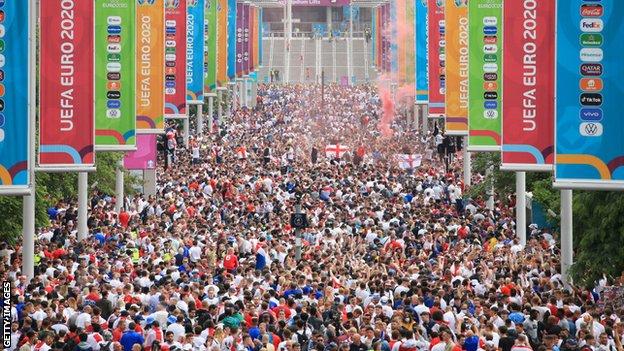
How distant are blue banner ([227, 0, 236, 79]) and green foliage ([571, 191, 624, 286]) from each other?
49.7 metres

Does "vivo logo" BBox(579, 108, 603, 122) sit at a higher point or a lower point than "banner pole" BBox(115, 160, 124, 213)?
higher

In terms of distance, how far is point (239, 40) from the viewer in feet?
269

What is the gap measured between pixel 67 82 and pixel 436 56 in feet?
53.7

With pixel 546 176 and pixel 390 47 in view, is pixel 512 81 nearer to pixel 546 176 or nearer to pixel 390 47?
pixel 546 176

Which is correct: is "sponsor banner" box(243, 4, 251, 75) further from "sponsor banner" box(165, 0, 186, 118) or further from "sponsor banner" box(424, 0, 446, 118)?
"sponsor banner" box(424, 0, 446, 118)

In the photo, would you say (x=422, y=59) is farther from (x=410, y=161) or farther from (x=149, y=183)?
(x=149, y=183)

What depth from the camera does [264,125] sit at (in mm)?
80188

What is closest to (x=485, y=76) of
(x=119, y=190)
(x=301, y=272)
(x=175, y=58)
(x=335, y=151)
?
(x=301, y=272)

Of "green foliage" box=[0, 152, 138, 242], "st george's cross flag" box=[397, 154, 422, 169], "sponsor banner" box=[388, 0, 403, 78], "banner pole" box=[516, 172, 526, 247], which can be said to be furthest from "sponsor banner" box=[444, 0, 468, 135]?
"sponsor banner" box=[388, 0, 403, 78]

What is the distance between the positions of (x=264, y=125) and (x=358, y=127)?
15.2 feet

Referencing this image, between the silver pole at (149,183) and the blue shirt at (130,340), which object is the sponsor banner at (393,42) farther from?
the blue shirt at (130,340)

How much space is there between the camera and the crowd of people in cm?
2170

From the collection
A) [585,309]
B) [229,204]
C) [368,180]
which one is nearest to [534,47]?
[585,309]

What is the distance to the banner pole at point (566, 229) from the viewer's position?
28344 mm
